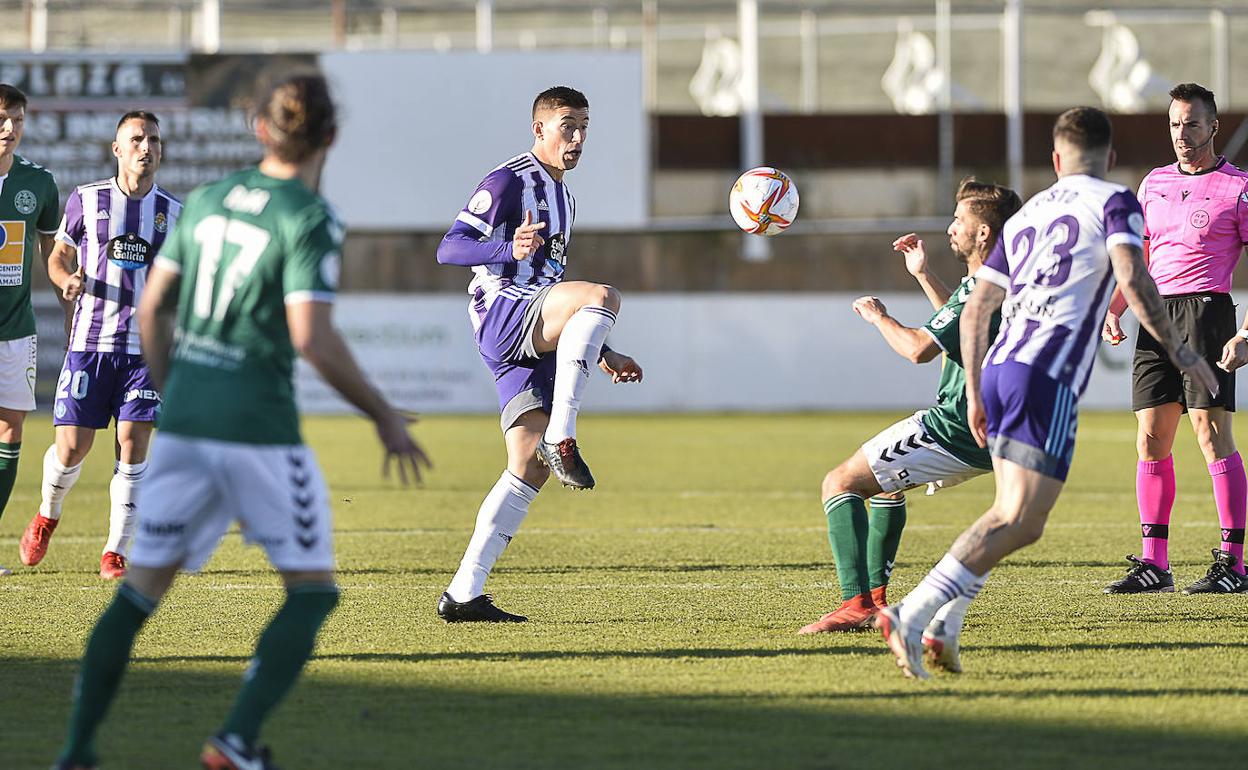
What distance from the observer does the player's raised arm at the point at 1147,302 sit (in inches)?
218

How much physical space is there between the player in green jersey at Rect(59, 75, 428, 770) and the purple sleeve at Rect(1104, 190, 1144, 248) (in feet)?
8.20

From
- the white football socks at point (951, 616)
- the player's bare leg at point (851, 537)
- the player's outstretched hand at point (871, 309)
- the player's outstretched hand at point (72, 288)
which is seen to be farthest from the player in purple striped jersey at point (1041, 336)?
the player's outstretched hand at point (72, 288)

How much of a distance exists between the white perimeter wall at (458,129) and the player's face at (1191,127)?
19478 millimetres

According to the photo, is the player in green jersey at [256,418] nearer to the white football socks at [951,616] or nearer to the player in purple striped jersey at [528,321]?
the white football socks at [951,616]

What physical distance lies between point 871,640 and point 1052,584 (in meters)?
1.98

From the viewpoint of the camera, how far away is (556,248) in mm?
7609

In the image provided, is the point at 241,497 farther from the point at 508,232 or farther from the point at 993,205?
the point at 993,205

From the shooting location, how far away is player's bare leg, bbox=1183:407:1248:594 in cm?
830

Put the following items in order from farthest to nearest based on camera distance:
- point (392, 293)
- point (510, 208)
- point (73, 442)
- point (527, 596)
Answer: point (392, 293), point (73, 442), point (527, 596), point (510, 208)

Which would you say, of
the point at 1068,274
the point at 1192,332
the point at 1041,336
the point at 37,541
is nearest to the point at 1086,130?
the point at 1068,274

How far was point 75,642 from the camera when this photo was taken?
21.9ft

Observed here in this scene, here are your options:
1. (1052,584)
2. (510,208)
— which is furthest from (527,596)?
(1052,584)

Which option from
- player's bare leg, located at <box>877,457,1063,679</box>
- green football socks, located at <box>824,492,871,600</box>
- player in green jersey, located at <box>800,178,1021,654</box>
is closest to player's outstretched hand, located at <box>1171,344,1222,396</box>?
player's bare leg, located at <box>877,457,1063,679</box>

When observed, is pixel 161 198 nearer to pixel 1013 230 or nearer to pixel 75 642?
pixel 75 642
